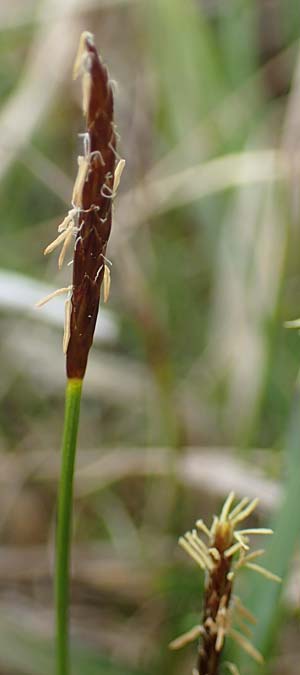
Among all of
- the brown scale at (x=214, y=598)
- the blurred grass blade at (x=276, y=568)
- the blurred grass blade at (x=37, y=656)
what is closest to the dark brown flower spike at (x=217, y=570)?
the brown scale at (x=214, y=598)

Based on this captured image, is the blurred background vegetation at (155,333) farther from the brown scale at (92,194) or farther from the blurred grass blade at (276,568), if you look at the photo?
the brown scale at (92,194)

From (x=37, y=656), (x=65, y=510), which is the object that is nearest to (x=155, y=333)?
(x=37, y=656)

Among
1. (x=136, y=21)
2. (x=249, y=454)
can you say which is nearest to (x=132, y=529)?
(x=249, y=454)

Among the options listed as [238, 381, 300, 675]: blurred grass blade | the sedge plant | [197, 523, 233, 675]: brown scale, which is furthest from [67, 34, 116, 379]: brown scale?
[238, 381, 300, 675]: blurred grass blade

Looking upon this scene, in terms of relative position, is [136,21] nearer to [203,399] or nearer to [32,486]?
[203,399]

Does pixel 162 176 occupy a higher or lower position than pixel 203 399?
higher
